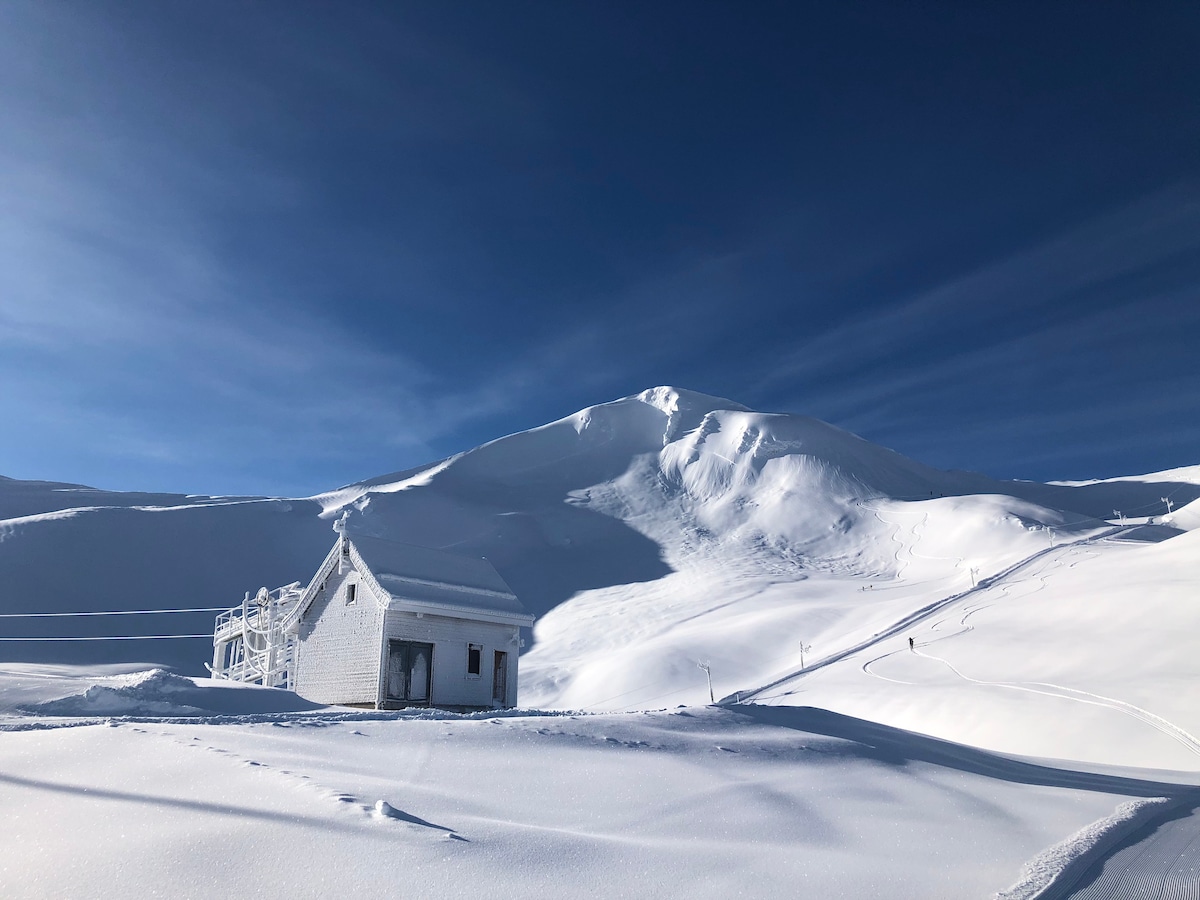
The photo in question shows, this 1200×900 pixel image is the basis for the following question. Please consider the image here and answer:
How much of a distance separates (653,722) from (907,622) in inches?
1335

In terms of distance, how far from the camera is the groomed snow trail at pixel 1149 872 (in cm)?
662

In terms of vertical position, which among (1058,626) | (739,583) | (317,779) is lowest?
(317,779)

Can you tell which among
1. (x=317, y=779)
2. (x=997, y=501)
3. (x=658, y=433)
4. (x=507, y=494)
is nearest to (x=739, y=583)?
(x=997, y=501)

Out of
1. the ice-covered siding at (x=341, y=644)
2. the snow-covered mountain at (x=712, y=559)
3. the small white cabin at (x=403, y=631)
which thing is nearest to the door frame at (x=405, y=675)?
the small white cabin at (x=403, y=631)

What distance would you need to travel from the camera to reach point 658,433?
11706 cm

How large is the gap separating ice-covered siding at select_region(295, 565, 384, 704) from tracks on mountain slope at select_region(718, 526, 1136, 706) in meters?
12.5

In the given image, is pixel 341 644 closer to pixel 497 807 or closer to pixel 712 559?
pixel 497 807

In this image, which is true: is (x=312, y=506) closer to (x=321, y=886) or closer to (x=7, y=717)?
(x=7, y=717)

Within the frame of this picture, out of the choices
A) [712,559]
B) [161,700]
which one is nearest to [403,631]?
[161,700]

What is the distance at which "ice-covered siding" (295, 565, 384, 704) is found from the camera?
20.8m

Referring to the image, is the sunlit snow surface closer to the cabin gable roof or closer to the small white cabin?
the small white cabin

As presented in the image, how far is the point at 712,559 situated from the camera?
253 feet

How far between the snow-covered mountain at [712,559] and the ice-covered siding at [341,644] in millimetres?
16564

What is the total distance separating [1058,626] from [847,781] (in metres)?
26.4
